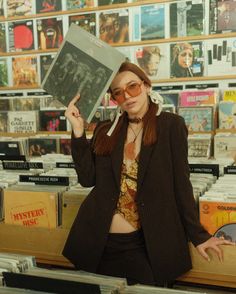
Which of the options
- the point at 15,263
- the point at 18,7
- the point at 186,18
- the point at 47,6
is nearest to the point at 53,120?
the point at 47,6

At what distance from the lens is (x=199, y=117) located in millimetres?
2990

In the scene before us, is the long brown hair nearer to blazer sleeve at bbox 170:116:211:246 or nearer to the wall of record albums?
blazer sleeve at bbox 170:116:211:246

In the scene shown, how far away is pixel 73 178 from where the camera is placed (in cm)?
203

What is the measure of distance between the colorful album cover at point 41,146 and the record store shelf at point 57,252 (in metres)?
1.42

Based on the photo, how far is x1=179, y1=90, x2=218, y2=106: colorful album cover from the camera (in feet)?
10.0

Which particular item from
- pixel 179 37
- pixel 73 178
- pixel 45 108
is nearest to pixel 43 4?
pixel 45 108

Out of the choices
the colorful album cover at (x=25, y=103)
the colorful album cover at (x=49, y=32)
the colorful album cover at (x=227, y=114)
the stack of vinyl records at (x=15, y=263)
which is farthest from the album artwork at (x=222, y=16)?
the stack of vinyl records at (x=15, y=263)

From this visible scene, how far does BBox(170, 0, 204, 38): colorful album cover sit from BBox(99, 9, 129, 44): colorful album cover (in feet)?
1.35

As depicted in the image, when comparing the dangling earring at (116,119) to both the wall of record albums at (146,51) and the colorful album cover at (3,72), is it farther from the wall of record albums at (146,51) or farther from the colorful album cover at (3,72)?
the colorful album cover at (3,72)

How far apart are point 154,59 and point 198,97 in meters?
0.59

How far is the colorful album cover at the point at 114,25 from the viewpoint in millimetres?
3467

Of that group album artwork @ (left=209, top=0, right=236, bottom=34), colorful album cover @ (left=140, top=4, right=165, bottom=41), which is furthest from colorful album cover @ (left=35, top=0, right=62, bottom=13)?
A: album artwork @ (left=209, top=0, right=236, bottom=34)

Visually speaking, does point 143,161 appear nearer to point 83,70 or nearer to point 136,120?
point 136,120

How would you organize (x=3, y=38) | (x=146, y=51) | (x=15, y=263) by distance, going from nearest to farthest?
(x=15, y=263), (x=146, y=51), (x=3, y=38)
